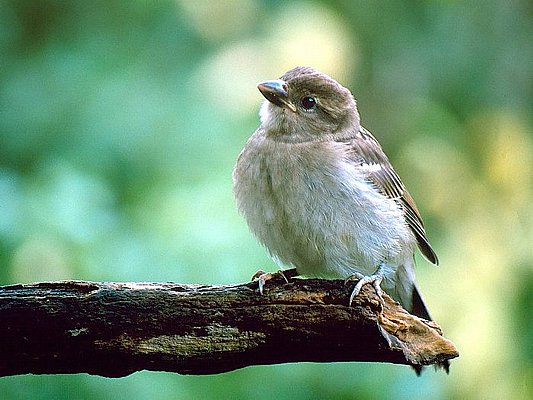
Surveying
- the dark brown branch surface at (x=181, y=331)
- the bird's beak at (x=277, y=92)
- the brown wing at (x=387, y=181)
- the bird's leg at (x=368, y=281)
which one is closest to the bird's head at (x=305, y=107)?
the bird's beak at (x=277, y=92)

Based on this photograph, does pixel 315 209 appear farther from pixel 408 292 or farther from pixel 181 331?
pixel 181 331

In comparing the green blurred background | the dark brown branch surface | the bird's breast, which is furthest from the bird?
the dark brown branch surface

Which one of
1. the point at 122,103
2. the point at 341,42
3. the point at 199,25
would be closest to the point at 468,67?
the point at 341,42

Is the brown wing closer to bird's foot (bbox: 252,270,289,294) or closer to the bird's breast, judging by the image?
the bird's breast

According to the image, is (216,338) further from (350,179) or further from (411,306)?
(411,306)

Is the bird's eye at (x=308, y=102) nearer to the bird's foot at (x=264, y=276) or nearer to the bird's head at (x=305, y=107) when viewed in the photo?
the bird's head at (x=305, y=107)

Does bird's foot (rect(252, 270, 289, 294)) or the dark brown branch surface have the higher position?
bird's foot (rect(252, 270, 289, 294))
